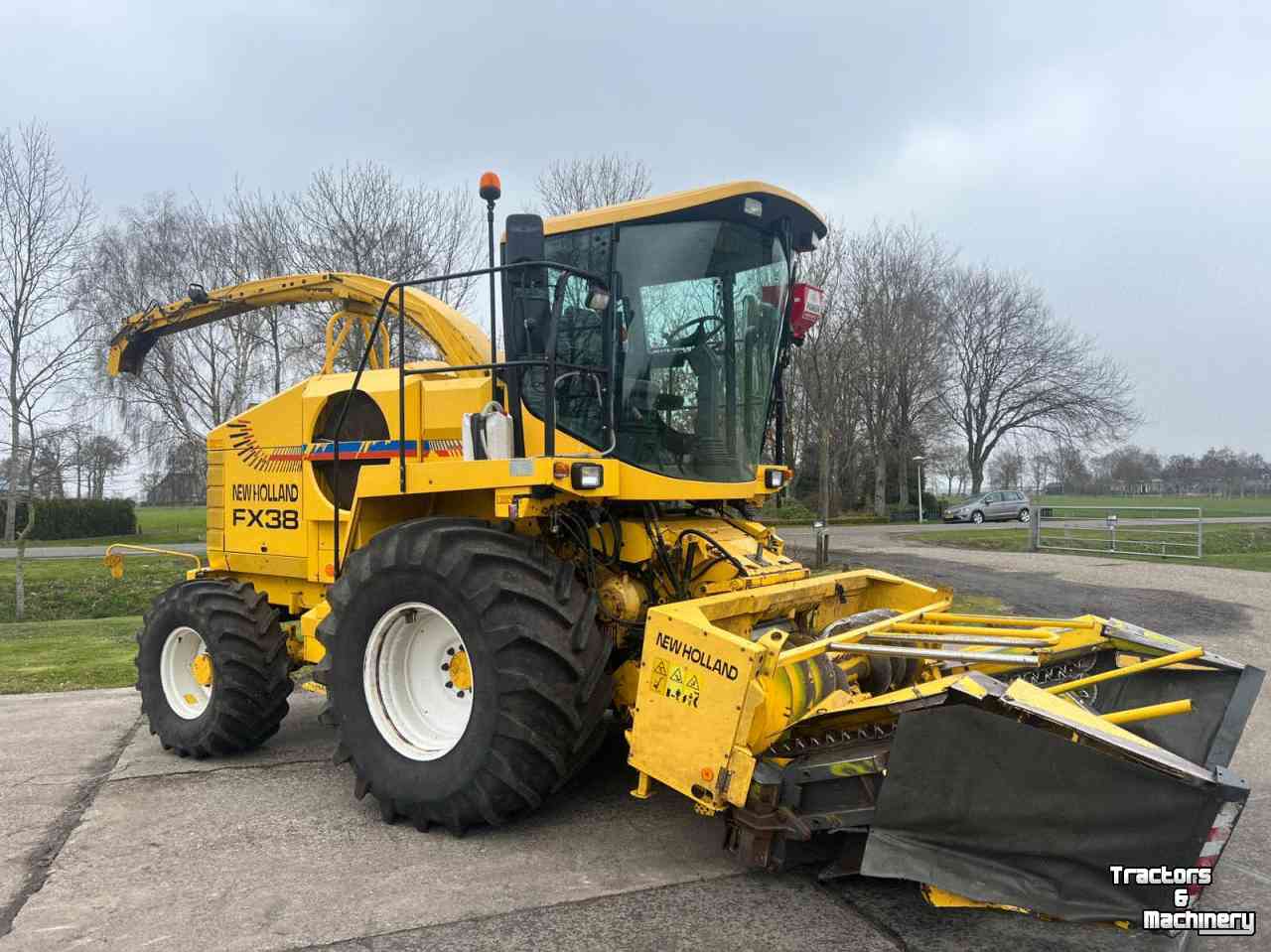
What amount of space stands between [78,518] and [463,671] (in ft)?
108

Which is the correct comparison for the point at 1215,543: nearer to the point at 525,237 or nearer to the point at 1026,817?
the point at 1026,817

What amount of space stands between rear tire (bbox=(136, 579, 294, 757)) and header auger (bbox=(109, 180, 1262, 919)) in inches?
0.8

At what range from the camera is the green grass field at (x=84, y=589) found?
15828 millimetres

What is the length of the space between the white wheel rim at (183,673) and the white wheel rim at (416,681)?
74.4 inches

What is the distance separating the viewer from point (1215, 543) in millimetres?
22156

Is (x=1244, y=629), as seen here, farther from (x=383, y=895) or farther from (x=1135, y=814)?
(x=383, y=895)

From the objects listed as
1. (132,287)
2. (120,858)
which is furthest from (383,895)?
(132,287)

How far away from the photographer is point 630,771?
189 inches

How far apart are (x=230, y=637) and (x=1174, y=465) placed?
84502mm

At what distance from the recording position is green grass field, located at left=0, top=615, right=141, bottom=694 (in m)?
7.88

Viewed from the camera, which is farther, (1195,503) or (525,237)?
(1195,503)

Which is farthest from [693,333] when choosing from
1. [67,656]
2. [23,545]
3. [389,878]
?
[23,545]

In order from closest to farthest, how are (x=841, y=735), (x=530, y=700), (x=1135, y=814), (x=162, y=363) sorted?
(x=1135, y=814) → (x=841, y=735) → (x=530, y=700) → (x=162, y=363)

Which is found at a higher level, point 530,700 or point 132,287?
point 132,287
